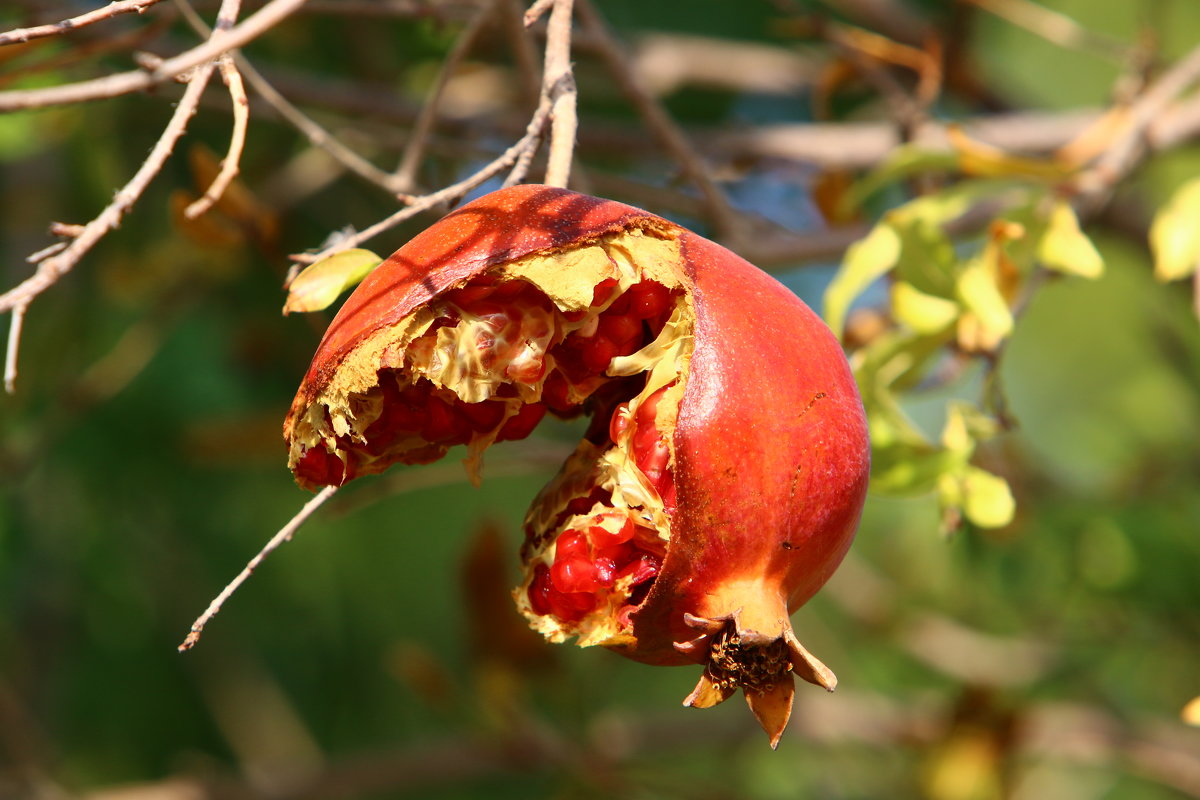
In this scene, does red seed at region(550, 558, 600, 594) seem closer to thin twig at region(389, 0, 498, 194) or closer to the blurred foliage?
thin twig at region(389, 0, 498, 194)

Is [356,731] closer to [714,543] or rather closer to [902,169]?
[902,169]

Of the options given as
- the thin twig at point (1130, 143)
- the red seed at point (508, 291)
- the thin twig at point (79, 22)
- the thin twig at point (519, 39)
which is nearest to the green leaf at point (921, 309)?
the thin twig at point (1130, 143)

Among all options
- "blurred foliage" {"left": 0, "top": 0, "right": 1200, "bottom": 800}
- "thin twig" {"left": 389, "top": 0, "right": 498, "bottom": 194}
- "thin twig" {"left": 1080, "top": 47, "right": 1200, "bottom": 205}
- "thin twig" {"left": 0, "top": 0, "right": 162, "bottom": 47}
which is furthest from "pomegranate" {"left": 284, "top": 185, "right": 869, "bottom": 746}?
"thin twig" {"left": 1080, "top": 47, "right": 1200, "bottom": 205}

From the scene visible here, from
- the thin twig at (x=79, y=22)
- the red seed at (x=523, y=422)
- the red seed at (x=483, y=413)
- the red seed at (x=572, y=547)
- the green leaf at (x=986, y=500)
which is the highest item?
the thin twig at (x=79, y=22)

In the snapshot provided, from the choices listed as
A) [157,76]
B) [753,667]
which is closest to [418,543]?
[753,667]

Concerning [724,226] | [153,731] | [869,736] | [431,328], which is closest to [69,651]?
[153,731]

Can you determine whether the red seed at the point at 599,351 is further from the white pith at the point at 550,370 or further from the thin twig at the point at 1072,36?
the thin twig at the point at 1072,36

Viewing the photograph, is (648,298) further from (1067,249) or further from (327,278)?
(1067,249)

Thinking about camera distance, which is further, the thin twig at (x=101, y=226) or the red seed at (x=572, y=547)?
the red seed at (x=572, y=547)
